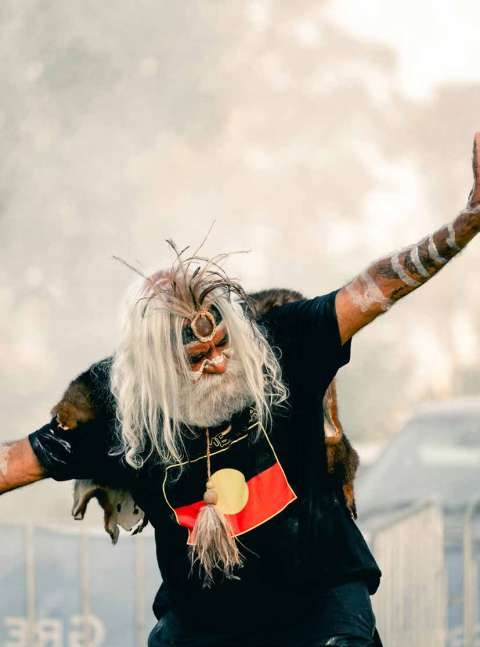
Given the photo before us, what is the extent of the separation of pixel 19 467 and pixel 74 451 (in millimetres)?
159

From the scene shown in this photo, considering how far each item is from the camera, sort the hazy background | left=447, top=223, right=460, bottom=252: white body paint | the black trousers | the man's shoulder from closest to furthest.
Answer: left=447, top=223, right=460, bottom=252: white body paint → the black trousers → the man's shoulder → the hazy background

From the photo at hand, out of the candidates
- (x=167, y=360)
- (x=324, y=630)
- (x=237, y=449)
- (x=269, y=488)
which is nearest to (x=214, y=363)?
(x=167, y=360)

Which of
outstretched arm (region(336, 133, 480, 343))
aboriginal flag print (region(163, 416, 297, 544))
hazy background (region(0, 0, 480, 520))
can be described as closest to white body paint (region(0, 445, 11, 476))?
Result: aboriginal flag print (region(163, 416, 297, 544))

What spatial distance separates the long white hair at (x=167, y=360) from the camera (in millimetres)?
2988

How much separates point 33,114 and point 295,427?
39.9 ft

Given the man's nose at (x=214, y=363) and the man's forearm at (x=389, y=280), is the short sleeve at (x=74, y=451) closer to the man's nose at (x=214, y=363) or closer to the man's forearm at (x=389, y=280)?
the man's nose at (x=214, y=363)

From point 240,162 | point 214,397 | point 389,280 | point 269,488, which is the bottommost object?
point 269,488

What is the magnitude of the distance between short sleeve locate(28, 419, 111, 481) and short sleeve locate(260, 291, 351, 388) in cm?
49

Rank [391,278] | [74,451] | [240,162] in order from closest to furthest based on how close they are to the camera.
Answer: [391,278] → [74,451] → [240,162]

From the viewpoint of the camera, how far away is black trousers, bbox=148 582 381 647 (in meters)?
2.92

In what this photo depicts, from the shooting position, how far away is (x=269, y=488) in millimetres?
2967

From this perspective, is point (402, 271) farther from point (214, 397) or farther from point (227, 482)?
point (227, 482)

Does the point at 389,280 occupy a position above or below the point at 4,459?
above

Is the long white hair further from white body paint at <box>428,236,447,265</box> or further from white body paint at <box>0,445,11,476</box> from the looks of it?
white body paint at <box>428,236,447,265</box>
